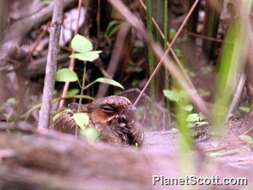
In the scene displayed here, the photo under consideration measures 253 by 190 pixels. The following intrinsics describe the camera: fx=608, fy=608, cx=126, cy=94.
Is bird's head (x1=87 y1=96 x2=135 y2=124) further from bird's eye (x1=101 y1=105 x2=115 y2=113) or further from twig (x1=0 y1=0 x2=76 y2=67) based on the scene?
twig (x1=0 y1=0 x2=76 y2=67)

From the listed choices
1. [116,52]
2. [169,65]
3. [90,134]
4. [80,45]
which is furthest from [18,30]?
[169,65]

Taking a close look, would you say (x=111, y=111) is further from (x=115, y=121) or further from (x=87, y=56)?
(x=87, y=56)

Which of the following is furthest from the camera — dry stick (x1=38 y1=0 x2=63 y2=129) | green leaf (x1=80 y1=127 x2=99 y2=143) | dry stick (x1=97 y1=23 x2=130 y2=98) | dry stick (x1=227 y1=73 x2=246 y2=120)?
dry stick (x1=97 y1=23 x2=130 y2=98)

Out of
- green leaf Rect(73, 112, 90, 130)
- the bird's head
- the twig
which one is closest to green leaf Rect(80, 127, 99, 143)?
green leaf Rect(73, 112, 90, 130)

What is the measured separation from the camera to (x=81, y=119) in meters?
1.59

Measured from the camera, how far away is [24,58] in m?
2.82

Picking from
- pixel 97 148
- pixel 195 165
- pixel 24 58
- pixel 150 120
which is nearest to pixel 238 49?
pixel 195 165

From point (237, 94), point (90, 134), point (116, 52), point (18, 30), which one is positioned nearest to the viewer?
point (90, 134)

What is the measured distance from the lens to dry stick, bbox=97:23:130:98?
2.66m

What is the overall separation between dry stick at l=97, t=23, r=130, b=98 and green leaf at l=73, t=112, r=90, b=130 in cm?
104

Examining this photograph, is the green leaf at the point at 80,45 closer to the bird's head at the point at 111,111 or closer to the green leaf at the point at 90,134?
the bird's head at the point at 111,111

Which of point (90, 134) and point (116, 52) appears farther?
point (116, 52)

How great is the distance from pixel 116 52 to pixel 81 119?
3.79 feet

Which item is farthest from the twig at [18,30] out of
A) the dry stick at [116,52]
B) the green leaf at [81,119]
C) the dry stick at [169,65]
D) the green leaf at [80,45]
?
the dry stick at [169,65]
